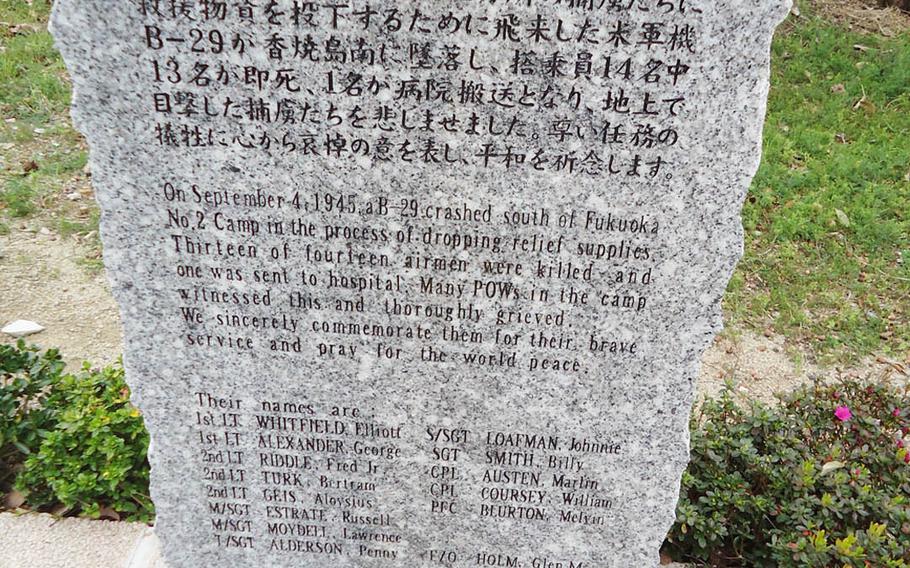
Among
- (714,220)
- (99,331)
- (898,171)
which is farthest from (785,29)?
(99,331)

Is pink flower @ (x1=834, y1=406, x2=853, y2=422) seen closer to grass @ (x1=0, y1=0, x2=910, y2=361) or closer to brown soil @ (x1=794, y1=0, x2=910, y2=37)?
grass @ (x1=0, y1=0, x2=910, y2=361)

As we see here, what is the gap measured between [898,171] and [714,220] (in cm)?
480

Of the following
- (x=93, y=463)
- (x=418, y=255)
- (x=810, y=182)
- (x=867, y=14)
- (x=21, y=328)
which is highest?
(x=867, y=14)

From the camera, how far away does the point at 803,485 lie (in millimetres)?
2719

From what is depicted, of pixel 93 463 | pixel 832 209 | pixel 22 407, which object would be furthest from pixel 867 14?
pixel 22 407

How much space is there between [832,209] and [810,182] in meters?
0.34

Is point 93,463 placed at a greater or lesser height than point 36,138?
lesser

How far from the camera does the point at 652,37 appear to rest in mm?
1804

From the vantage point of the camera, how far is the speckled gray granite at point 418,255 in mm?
1844

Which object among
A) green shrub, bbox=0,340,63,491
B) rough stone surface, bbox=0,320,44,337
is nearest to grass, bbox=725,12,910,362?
green shrub, bbox=0,340,63,491

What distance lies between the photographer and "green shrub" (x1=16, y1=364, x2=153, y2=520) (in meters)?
2.82

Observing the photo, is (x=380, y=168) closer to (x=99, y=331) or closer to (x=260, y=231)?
(x=260, y=231)

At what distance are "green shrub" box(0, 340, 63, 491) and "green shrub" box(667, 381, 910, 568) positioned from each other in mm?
2743

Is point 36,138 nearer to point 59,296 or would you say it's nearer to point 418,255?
point 59,296
